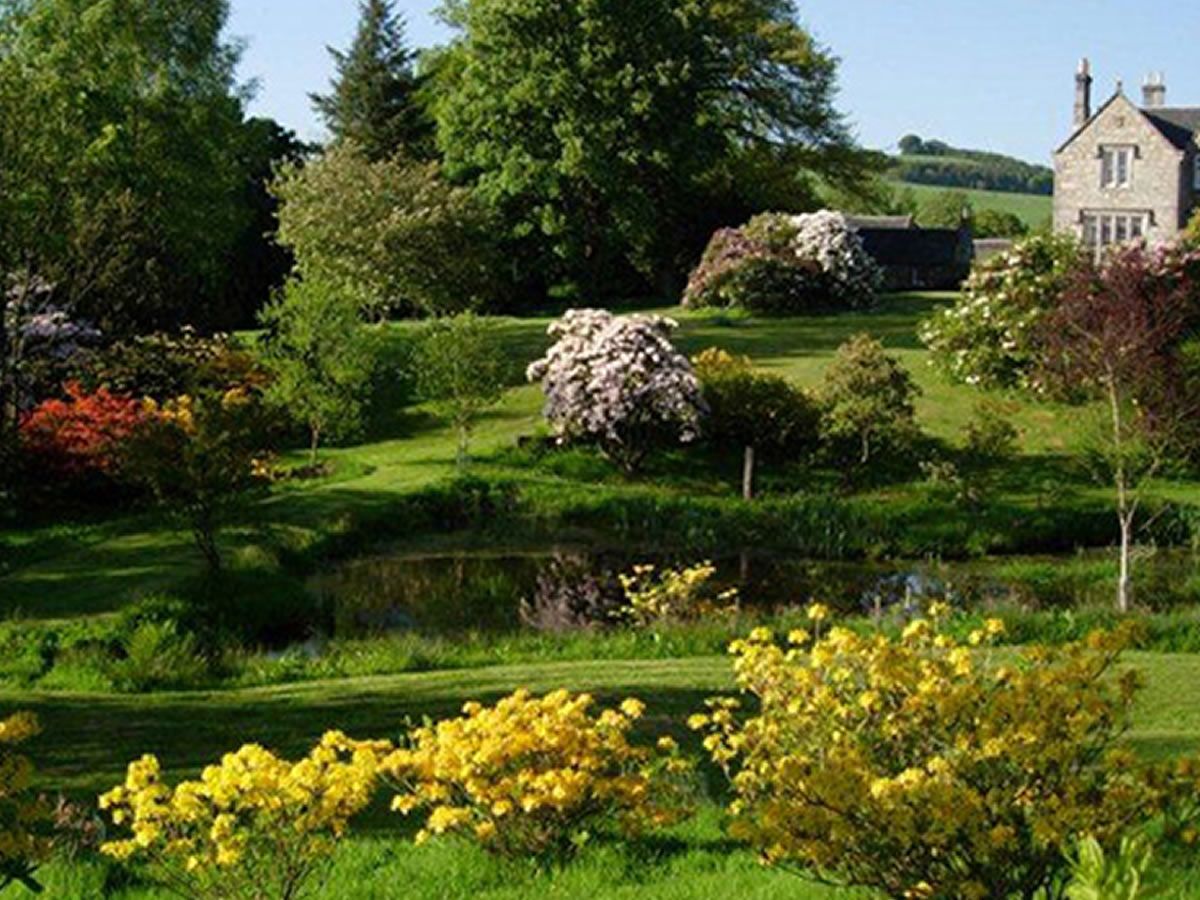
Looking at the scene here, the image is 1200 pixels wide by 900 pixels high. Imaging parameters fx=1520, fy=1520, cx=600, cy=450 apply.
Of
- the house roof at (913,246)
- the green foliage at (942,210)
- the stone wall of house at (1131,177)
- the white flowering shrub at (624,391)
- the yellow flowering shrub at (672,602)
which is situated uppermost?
the green foliage at (942,210)

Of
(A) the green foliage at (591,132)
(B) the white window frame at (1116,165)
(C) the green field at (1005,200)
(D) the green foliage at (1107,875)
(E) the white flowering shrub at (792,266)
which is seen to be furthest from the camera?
(C) the green field at (1005,200)

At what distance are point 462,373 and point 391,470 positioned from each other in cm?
247

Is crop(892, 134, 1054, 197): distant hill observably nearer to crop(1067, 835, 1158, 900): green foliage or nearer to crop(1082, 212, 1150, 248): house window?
crop(1082, 212, 1150, 248): house window

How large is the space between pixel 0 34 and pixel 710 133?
2348cm

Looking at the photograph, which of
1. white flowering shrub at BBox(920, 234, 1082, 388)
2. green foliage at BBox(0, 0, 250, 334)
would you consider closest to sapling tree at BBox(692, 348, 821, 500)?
white flowering shrub at BBox(920, 234, 1082, 388)

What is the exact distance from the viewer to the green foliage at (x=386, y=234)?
39812 millimetres

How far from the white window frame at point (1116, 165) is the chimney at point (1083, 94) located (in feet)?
13.0

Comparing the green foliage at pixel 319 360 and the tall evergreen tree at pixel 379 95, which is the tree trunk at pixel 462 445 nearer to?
the green foliage at pixel 319 360

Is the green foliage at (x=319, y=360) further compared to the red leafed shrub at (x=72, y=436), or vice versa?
the green foliage at (x=319, y=360)

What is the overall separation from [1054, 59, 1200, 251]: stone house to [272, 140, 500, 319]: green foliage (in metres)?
24.7

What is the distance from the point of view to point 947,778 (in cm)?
632

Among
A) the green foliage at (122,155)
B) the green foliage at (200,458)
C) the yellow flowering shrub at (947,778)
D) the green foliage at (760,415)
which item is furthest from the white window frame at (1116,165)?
the yellow flowering shrub at (947,778)

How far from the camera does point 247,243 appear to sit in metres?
52.2

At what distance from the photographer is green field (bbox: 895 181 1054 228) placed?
415 ft
